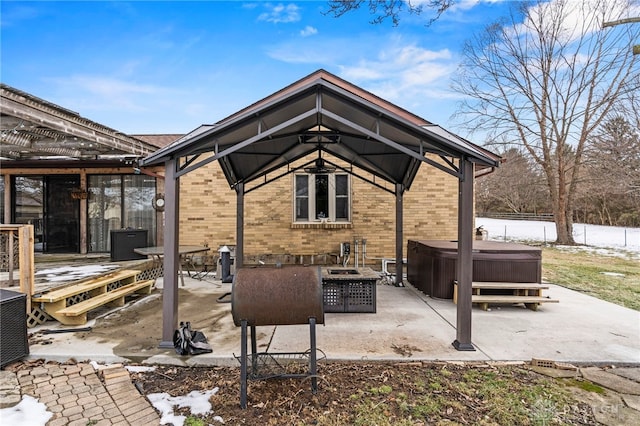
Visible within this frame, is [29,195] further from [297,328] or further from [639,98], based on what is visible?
[639,98]

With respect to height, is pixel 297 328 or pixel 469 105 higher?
pixel 469 105

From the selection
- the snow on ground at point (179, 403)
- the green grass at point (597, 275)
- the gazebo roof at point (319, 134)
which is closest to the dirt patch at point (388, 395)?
the snow on ground at point (179, 403)

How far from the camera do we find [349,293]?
238 inches

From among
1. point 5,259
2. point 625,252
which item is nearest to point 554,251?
point 625,252

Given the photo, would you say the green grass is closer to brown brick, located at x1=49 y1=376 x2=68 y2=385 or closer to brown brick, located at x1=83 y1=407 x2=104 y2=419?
brown brick, located at x1=83 y1=407 x2=104 y2=419

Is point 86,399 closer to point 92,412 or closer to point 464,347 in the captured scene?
point 92,412

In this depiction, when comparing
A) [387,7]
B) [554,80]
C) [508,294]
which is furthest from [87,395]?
[554,80]

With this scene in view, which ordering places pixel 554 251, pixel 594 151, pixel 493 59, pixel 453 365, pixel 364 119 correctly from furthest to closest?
pixel 493 59 < pixel 594 151 < pixel 554 251 < pixel 364 119 < pixel 453 365

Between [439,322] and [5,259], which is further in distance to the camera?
[5,259]

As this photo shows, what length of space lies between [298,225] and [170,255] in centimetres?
516

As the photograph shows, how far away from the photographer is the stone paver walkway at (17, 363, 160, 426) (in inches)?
114

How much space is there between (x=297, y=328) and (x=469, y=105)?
20.4 metres

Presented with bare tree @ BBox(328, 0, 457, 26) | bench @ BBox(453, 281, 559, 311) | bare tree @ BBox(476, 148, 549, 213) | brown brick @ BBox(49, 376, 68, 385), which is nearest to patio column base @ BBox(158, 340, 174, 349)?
brown brick @ BBox(49, 376, 68, 385)

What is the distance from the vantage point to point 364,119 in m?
4.92
